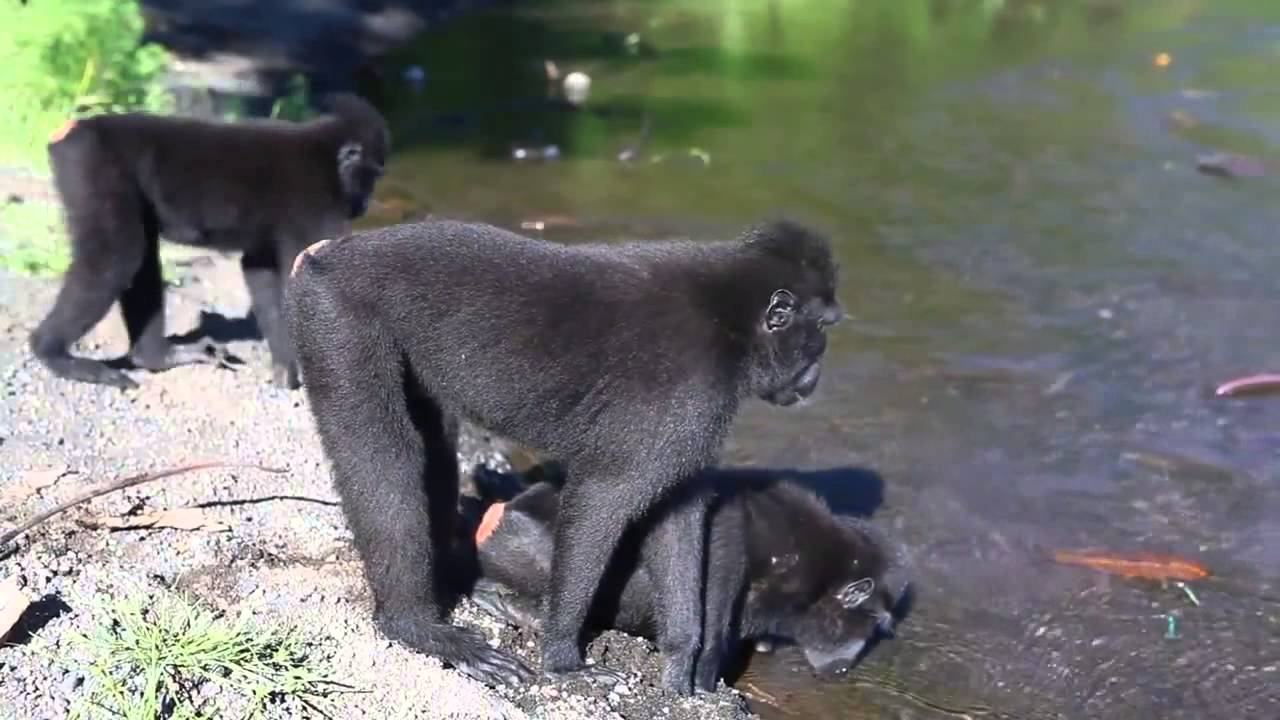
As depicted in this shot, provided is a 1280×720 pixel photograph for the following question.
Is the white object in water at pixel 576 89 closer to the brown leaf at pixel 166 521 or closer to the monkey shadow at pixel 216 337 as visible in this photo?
the monkey shadow at pixel 216 337

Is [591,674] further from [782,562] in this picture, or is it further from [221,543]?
[221,543]

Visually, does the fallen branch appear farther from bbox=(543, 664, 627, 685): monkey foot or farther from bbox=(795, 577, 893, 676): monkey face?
bbox=(795, 577, 893, 676): monkey face

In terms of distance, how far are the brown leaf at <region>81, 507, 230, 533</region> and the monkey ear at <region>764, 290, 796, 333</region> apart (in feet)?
8.92

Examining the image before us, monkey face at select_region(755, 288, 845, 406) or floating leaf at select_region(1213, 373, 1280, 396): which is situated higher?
monkey face at select_region(755, 288, 845, 406)

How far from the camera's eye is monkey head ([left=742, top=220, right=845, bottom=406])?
5.83 m

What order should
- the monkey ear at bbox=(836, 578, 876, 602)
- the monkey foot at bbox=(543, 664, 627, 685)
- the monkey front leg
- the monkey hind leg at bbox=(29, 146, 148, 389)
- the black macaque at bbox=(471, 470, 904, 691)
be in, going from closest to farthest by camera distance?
the monkey foot at bbox=(543, 664, 627, 685)
the monkey front leg
the black macaque at bbox=(471, 470, 904, 691)
the monkey ear at bbox=(836, 578, 876, 602)
the monkey hind leg at bbox=(29, 146, 148, 389)

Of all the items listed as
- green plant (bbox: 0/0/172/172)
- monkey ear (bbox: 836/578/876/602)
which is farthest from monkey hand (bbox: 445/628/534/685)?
green plant (bbox: 0/0/172/172)

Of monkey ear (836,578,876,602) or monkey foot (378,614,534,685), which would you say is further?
monkey ear (836,578,876,602)

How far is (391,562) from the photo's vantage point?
5852mm

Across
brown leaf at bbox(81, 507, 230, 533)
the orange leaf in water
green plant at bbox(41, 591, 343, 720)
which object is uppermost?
green plant at bbox(41, 591, 343, 720)

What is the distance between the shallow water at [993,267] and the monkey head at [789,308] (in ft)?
5.71

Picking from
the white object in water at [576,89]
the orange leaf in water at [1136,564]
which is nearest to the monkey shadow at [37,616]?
the orange leaf in water at [1136,564]

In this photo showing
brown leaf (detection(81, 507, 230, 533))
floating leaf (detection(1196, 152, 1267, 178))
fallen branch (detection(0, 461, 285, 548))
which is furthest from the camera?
floating leaf (detection(1196, 152, 1267, 178))

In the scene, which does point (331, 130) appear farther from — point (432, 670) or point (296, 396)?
point (432, 670)
